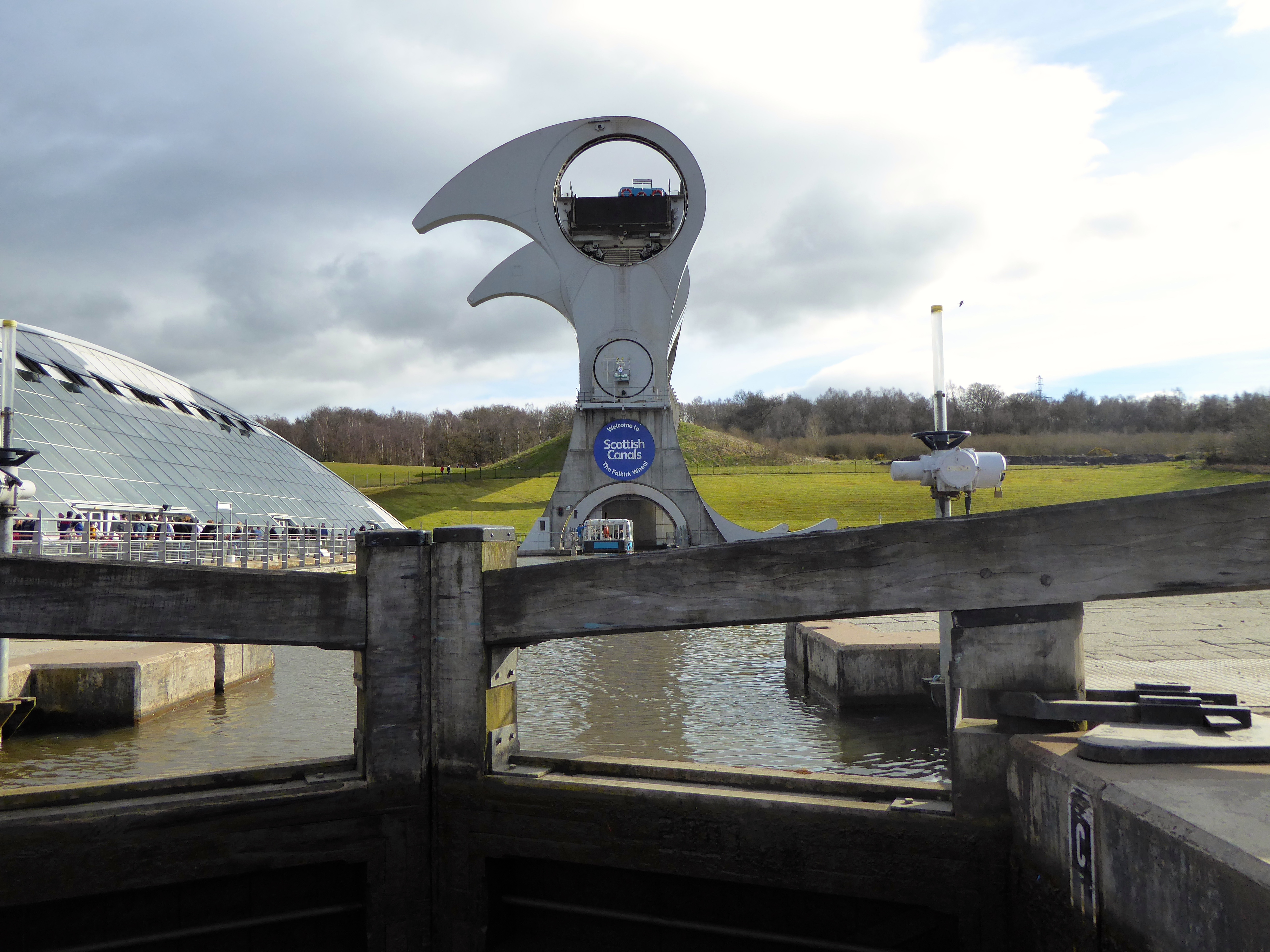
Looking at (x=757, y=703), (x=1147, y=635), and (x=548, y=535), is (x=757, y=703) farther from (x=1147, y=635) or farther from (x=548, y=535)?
(x=548, y=535)

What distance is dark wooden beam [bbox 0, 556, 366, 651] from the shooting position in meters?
5.25

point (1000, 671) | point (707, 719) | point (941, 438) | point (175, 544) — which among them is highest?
point (941, 438)

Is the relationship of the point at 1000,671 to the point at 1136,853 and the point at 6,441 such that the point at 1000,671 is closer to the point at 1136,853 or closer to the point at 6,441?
the point at 1136,853

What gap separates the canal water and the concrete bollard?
4049 mm

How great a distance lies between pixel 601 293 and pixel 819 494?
41.1 m

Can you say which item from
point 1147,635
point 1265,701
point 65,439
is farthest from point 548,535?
point 1265,701

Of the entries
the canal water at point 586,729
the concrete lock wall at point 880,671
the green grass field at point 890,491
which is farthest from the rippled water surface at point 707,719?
the green grass field at point 890,491

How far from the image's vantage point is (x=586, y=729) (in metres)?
10.8

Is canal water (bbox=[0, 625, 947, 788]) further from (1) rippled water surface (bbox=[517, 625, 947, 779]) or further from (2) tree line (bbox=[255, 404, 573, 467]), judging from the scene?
(2) tree line (bbox=[255, 404, 573, 467])

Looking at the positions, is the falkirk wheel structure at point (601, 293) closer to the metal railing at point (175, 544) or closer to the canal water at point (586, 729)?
the metal railing at point (175, 544)

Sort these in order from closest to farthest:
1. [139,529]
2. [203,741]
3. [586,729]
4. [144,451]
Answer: [203,741] → [586,729] → [139,529] → [144,451]

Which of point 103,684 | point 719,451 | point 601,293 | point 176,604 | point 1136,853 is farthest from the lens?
point 719,451

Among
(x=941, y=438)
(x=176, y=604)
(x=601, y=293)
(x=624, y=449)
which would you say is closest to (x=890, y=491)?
(x=624, y=449)

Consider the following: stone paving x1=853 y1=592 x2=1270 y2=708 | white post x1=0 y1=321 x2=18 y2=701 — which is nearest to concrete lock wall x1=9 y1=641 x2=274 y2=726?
white post x1=0 y1=321 x2=18 y2=701
